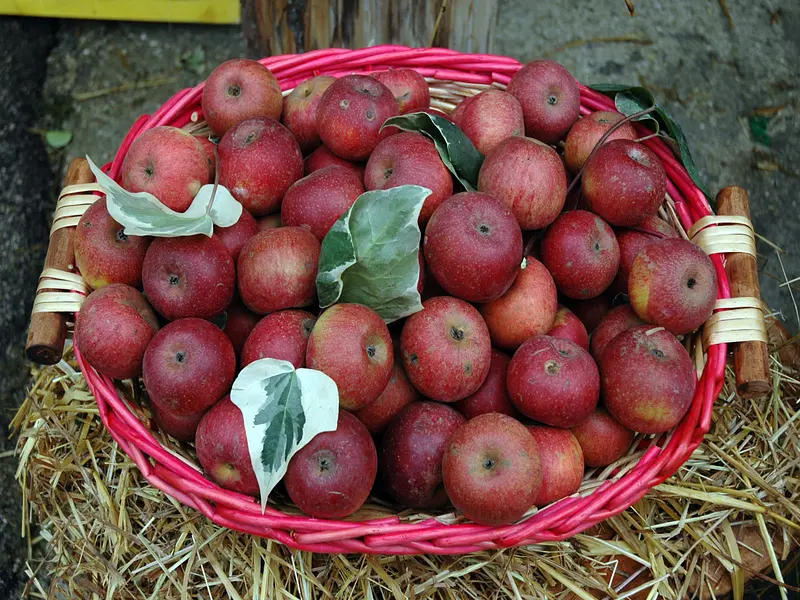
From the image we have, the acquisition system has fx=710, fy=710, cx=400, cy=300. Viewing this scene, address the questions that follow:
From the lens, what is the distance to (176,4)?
392cm

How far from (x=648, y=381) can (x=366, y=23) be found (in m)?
1.80

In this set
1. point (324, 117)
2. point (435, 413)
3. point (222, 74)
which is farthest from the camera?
point (222, 74)

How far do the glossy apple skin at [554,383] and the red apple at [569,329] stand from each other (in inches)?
5.3

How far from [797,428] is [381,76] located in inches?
68.6

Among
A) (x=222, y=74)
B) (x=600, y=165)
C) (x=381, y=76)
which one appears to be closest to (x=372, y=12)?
(x=381, y=76)

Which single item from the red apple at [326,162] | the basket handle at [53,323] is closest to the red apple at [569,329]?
the red apple at [326,162]

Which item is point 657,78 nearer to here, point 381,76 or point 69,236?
point 381,76

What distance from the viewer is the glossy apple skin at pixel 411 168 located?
186 cm

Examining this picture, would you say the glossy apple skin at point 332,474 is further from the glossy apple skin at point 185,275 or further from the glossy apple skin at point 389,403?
the glossy apple skin at point 185,275

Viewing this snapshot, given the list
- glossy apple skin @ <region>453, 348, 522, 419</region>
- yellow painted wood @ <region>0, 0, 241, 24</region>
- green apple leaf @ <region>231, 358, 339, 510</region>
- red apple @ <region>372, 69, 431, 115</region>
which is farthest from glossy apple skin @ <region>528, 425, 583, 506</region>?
yellow painted wood @ <region>0, 0, 241, 24</region>

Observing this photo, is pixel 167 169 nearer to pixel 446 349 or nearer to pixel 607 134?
pixel 446 349

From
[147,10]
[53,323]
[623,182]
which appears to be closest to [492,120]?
[623,182]

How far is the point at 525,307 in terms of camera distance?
1824 millimetres

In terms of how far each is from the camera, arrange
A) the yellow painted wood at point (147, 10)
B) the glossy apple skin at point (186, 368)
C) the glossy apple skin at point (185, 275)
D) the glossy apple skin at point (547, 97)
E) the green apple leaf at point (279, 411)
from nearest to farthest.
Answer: the green apple leaf at point (279, 411) → the glossy apple skin at point (186, 368) → the glossy apple skin at point (185, 275) → the glossy apple skin at point (547, 97) → the yellow painted wood at point (147, 10)
